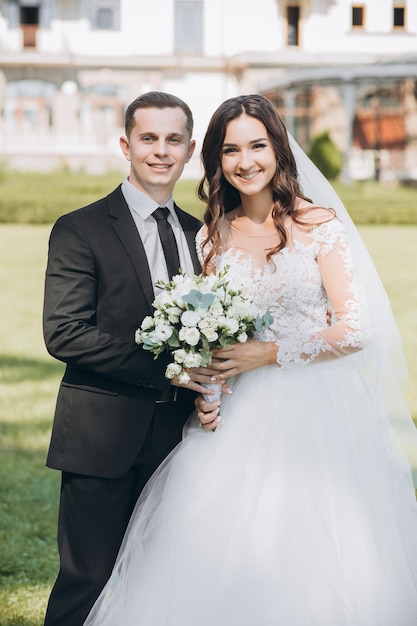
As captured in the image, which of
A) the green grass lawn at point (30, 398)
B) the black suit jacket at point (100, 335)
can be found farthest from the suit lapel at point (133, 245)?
the green grass lawn at point (30, 398)

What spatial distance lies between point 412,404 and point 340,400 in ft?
19.4

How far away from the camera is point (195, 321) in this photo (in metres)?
3.03

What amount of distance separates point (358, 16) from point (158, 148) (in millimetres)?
36097

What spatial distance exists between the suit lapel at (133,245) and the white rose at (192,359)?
34 cm

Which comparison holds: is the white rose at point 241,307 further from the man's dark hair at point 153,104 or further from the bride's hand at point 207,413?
the man's dark hair at point 153,104

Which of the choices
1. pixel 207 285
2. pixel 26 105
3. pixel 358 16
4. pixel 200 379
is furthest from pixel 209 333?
pixel 358 16

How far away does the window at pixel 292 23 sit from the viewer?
36.4m

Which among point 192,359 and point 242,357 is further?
point 242,357

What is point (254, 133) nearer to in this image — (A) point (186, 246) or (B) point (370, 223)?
(A) point (186, 246)

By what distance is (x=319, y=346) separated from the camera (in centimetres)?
333

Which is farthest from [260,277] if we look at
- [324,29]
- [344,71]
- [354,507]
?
[324,29]

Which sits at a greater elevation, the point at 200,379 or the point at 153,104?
the point at 153,104

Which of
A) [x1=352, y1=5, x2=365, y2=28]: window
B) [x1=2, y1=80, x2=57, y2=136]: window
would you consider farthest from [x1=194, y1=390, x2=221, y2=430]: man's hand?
[x1=352, y1=5, x2=365, y2=28]: window

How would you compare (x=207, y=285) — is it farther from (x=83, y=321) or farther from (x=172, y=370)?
(x=83, y=321)
